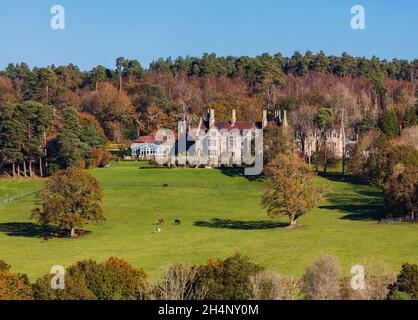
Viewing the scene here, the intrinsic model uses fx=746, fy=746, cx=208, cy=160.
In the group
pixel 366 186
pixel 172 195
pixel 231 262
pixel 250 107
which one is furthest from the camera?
pixel 250 107

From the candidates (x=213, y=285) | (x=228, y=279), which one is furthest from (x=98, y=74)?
(x=213, y=285)

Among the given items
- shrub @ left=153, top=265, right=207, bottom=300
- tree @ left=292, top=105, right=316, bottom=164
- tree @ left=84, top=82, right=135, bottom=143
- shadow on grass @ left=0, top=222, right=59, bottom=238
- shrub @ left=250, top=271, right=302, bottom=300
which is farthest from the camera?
tree @ left=84, top=82, right=135, bottom=143

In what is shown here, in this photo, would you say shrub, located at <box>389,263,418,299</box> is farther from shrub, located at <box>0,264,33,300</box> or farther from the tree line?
shrub, located at <box>0,264,33,300</box>

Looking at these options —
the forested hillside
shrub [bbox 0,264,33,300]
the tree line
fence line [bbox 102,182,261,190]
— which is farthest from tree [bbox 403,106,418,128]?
shrub [bbox 0,264,33,300]

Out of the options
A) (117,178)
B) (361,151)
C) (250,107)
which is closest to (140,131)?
(250,107)
